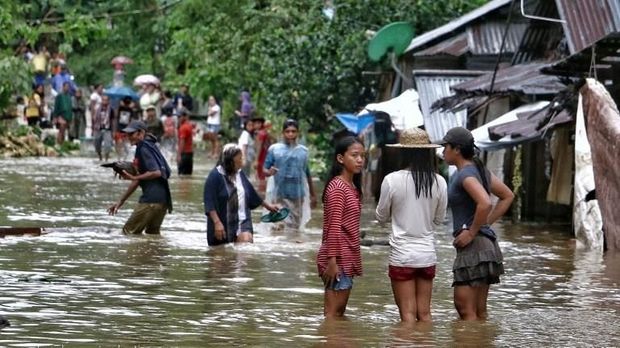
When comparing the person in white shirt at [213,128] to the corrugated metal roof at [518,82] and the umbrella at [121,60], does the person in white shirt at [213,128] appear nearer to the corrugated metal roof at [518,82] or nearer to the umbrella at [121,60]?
the umbrella at [121,60]

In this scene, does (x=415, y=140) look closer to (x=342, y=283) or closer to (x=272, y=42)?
(x=342, y=283)

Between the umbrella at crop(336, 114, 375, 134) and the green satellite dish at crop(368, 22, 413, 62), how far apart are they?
1508 millimetres

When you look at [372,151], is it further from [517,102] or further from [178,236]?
[178,236]

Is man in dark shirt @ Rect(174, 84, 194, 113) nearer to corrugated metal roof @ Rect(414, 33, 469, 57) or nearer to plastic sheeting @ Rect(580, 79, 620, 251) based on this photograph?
corrugated metal roof @ Rect(414, 33, 469, 57)

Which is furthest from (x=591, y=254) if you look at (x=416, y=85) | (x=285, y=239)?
(x=416, y=85)

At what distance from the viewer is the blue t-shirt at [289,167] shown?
68.2 ft

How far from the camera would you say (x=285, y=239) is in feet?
65.0

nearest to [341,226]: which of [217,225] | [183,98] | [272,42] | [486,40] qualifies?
[217,225]

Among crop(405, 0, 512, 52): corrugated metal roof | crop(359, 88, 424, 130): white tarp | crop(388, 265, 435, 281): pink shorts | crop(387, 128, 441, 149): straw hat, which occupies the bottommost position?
crop(388, 265, 435, 281): pink shorts

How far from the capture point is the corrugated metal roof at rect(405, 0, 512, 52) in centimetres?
2911

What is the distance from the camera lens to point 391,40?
99.8 ft

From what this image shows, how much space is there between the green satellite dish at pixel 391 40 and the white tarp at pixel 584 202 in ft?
32.1

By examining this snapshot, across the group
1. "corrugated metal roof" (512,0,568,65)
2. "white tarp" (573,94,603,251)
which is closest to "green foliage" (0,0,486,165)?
"corrugated metal roof" (512,0,568,65)

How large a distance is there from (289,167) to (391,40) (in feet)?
32.8
